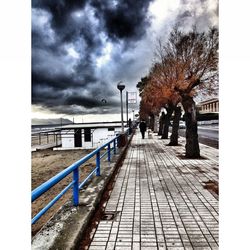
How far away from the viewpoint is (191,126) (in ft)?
33.7

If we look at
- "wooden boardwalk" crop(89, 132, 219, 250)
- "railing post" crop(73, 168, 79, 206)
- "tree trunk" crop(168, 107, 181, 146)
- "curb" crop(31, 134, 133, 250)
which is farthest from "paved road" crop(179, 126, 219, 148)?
"railing post" crop(73, 168, 79, 206)

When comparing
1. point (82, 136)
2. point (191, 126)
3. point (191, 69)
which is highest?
point (191, 69)

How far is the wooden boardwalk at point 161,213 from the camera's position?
3.12 metres

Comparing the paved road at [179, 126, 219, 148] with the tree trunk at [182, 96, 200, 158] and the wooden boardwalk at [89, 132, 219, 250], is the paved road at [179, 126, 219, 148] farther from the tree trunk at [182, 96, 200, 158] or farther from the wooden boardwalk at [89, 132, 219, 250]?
the wooden boardwalk at [89, 132, 219, 250]

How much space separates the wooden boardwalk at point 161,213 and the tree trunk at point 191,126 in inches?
114

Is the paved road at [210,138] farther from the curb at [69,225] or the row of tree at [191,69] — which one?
the curb at [69,225]

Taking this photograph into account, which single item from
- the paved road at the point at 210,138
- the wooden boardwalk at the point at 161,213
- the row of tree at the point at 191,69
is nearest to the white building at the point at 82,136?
the paved road at the point at 210,138

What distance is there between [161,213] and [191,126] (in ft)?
22.2

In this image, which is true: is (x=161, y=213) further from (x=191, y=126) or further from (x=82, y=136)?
(x=82, y=136)

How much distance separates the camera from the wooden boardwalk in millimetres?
3121

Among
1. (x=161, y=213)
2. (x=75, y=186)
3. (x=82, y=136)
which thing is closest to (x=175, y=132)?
(x=161, y=213)

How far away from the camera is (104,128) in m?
36.1

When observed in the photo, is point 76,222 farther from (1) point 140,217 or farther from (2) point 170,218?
(2) point 170,218
